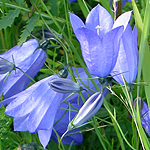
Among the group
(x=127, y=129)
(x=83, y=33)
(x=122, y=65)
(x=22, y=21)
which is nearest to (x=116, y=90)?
(x=127, y=129)

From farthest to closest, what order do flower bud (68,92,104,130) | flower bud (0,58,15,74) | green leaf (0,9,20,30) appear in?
green leaf (0,9,20,30)
flower bud (0,58,15,74)
flower bud (68,92,104,130)

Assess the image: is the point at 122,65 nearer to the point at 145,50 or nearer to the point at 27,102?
the point at 145,50

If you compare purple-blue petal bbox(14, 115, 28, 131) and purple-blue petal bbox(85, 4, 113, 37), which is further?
purple-blue petal bbox(14, 115, 28, 131)

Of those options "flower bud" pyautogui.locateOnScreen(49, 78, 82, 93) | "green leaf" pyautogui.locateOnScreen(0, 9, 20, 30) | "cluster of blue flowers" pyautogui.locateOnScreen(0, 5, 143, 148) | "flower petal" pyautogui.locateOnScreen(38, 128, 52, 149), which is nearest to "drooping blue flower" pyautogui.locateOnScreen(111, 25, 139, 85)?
"cluster of blue flowers" pyautogui.locateOnScreen(0, 5, 143, 148)

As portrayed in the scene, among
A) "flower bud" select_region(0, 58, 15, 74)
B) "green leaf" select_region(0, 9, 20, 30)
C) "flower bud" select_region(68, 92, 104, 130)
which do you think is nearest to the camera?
"flower bud" select_region(68, 92, 104, 130)

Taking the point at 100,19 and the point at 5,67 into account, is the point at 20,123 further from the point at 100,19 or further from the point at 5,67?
the point at 100,19

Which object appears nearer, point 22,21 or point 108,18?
point 108,18

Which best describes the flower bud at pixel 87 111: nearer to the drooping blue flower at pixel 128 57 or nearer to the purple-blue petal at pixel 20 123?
the drooping blue flower at pixel 128 57

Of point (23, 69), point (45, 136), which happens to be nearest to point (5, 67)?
point (23, 69)

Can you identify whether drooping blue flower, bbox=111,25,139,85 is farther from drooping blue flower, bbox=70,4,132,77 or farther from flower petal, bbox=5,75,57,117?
flower petal, bbox=5,75,57,117
